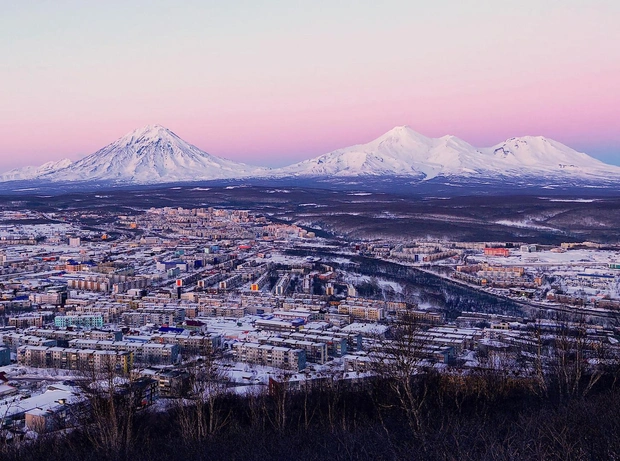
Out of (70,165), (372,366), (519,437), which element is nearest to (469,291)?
(372,366)

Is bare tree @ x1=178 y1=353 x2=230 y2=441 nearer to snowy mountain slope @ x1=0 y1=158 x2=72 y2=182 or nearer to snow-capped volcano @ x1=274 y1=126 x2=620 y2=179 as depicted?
snow-capped volcano @ x1=274 y1=126 x2=620 y2=179

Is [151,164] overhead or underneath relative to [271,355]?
overhead

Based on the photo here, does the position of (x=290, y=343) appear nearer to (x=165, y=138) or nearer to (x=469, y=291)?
(x=469, y=291)

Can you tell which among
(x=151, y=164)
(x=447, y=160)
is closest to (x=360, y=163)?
(x=447, y=160)

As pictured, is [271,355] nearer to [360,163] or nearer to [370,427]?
[370,427]

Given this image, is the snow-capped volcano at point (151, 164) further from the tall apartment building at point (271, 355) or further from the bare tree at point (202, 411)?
the bare tree at point (202, 411)

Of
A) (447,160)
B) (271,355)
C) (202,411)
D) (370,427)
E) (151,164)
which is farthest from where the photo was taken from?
(447,160)
